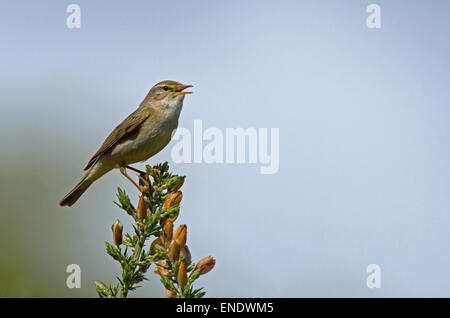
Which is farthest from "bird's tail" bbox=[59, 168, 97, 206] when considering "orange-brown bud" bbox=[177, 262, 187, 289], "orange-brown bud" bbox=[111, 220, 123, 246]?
"orange-brown bud" bbox=[177, 262, 187, 289]

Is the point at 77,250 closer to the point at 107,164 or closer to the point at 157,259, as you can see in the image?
the point at 107,164

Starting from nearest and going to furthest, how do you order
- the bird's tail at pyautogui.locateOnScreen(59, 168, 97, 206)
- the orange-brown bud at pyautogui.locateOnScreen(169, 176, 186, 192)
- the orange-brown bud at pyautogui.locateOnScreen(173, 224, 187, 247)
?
the orange-brown bud at pyautogui.locateOnScreen(173, 224, 187, 247)
the orange-brown bud at pyautogui.locateOnScreen(169, 176, 186, 192)
the bird's tail at pyautogui.locateOnScreen(59, 168, 97, 206)

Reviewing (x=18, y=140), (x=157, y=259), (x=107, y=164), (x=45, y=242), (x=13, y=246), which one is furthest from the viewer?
(x=18, y=140)

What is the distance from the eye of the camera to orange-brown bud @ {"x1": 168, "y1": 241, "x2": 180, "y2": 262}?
3170 mm

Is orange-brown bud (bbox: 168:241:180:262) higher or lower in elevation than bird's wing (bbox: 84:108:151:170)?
lower

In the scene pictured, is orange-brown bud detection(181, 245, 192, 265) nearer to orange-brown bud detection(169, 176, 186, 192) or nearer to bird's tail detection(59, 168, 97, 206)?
orange-brown bud detection(169, 176, 186, 192)

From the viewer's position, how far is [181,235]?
321 centimetres

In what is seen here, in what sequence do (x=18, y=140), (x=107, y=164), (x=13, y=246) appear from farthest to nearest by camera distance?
(x=18, y=140) < (x=13, y=246) < (x=107, y=164)

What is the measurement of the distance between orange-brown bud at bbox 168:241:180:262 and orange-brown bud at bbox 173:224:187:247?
0.03 meters

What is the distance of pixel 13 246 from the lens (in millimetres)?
6926

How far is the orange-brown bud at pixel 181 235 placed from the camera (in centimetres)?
321
